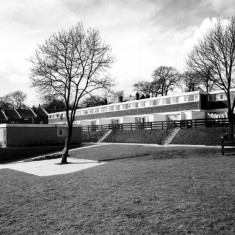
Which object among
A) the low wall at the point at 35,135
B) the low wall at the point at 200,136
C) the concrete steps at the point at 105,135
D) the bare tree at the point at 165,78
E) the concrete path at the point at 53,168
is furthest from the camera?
the bare tree at the point at 165,78

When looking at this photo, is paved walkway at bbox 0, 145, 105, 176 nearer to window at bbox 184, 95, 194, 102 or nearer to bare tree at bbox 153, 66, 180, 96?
window at bbox 184, 95, 194, 102

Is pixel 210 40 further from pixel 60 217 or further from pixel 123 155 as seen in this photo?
pixel 60 217

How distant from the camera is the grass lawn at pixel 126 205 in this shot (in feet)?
16.3

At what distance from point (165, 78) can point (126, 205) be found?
5833 centimetres

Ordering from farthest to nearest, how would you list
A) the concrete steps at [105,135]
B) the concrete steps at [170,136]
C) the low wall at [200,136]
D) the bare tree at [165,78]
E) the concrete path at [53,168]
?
the bare tree at [165,78] → the concrete steps at [105,135] → the concrete steps at [170,136] → the low wall at [200,136] → the concrete path at [53,168]

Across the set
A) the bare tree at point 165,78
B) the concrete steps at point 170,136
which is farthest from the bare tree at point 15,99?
the concrete steps at point 170,136

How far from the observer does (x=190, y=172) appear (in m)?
9.70

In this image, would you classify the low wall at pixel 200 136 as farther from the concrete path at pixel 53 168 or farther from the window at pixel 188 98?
the concrete path at pixel 53 168

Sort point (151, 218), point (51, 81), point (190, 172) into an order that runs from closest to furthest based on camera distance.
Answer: point (151, 218) → point (190, 172) → point (51, 81)

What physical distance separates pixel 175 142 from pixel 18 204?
2185cm

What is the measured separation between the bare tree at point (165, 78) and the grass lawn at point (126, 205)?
179 ft

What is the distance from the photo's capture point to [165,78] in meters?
62.5

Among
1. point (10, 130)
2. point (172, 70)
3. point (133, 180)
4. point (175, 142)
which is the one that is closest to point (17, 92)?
point (172, 70)

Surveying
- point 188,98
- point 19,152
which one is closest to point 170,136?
point 188,98
